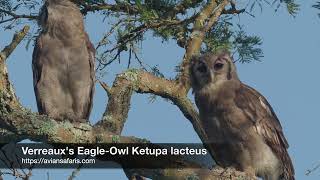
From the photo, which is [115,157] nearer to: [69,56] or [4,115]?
[4,115]

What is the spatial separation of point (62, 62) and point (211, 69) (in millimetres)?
1669

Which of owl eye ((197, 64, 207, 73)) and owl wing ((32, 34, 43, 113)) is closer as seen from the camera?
owl eye ((197, 64, 207, 73))

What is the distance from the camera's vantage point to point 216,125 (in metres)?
5.46

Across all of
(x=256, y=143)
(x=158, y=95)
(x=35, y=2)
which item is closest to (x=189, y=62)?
(x=158, y=95)

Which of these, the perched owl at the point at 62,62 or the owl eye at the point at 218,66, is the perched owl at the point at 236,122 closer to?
the owl eye at the point at 218,66

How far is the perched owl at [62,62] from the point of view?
6.55m

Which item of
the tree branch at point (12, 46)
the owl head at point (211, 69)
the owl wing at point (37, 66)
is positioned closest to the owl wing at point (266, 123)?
the owl head at point (211, 69)

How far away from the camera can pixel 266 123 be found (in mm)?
5645

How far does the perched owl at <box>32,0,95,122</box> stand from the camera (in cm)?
Answer: 655

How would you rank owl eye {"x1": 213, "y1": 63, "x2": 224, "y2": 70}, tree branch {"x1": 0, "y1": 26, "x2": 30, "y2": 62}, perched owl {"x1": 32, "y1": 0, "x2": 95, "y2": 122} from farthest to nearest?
perched owl {"x1": 32, "y1": 0, "x2": 95, "y2": 122}, owl eye {"x1": 213, "y1": 63, "x2": 224, "y2": 70}, tree branch {"x1": 0, "y1": 26, "x2": 30, "y2": 62}

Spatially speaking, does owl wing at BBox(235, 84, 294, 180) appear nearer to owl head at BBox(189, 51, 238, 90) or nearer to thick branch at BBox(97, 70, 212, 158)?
owl head at BBox(189, 51, 238, 90)

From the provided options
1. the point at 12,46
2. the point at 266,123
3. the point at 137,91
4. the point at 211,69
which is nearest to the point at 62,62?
the point at 211,69

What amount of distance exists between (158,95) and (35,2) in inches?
60.3

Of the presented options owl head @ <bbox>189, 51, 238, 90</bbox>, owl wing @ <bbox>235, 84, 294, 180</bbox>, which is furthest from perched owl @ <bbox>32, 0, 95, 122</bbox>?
owl wing @ <bbox>235, 84, 294, 180</bbox>
